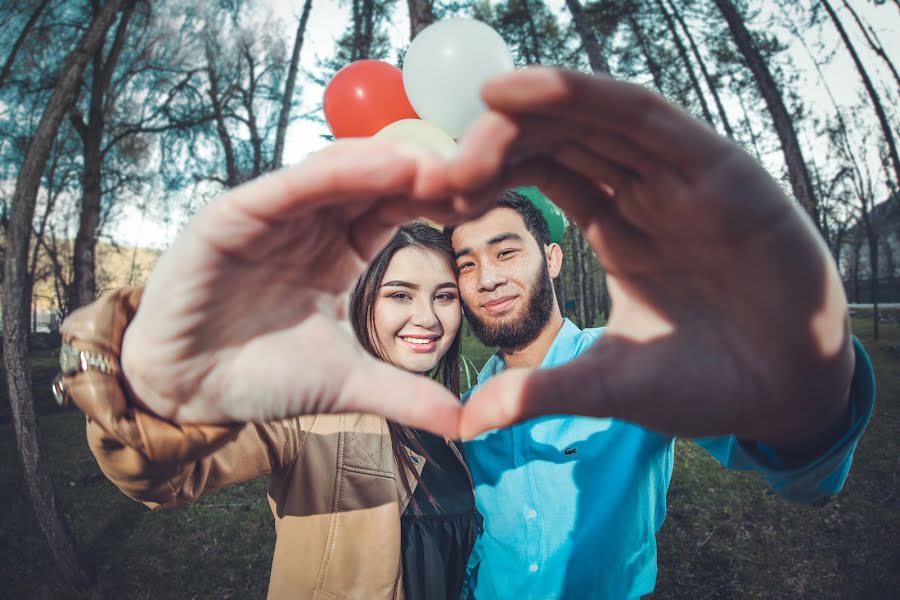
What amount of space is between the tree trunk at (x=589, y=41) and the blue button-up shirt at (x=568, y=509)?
4384 millimetres

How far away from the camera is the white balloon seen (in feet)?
6.68

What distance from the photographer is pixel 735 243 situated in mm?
601

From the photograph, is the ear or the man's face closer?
the man's face

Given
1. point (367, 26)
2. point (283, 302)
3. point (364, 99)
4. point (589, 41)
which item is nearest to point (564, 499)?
point (283, 302)

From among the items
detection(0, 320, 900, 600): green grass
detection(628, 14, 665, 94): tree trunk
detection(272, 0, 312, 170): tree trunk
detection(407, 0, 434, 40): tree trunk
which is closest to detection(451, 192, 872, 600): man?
detection(0, 320, 900, 600): green grass

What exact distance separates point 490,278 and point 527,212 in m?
0.47

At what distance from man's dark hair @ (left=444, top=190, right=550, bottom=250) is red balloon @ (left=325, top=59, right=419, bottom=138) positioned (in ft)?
2.41

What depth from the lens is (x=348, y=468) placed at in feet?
5.02

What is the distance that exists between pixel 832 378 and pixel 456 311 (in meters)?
1.60

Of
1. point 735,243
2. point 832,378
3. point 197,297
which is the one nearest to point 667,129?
point 735,243

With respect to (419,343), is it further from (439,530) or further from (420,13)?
(420,13)

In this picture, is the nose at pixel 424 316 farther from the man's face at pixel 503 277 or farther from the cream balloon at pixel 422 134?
the cream balloon at pixel 422 134

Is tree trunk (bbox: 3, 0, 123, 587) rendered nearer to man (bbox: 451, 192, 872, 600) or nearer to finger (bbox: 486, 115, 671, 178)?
man (bbox: 451, 192, 872, 600)

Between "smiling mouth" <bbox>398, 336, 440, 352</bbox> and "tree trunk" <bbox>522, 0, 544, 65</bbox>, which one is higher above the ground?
"tree trunk" <bbox>522, 0, 544, 65</bbox>
